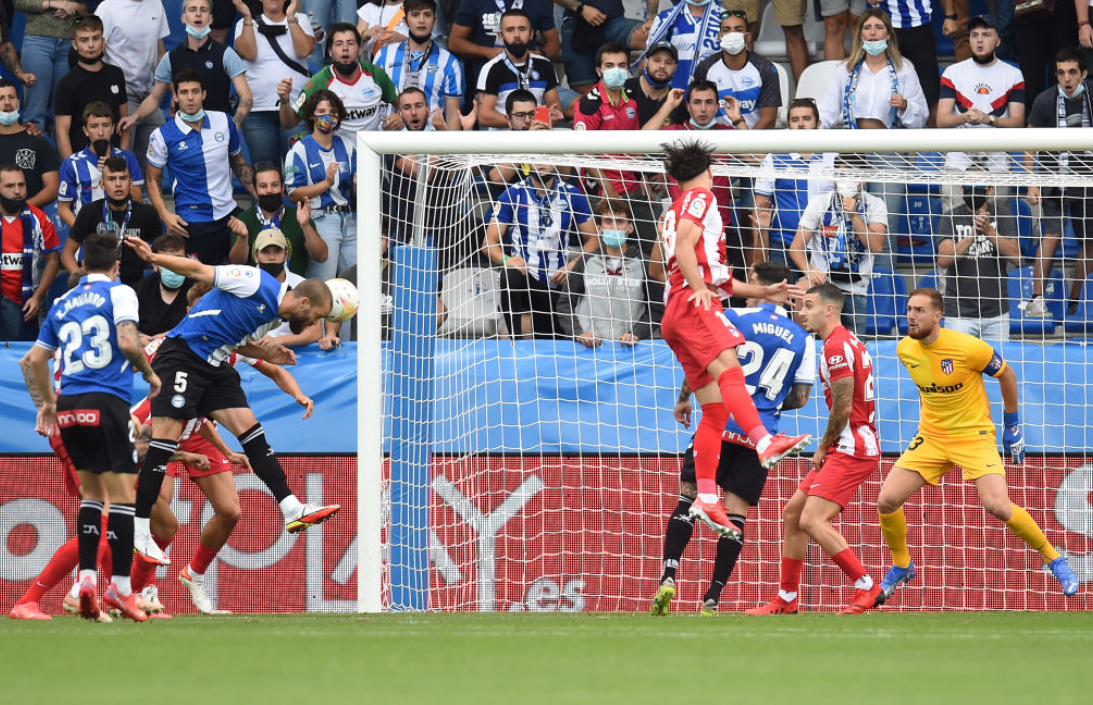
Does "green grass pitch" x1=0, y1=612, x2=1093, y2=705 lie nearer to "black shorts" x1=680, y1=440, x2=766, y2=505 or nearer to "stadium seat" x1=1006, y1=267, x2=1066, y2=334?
"black shorts" x1=680, y1=440, x2=766, y2=505

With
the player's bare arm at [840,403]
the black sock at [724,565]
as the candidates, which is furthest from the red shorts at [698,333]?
the black sock at [724,565]

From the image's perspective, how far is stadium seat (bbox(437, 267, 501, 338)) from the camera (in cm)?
1061

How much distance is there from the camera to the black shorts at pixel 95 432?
759 cm

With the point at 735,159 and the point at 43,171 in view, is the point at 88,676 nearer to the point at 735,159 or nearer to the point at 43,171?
the point at 735,159

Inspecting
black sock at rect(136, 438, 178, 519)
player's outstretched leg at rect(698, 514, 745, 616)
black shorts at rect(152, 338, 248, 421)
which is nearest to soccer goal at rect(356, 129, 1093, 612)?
black shorts at rect(152, 338, 248, 421)

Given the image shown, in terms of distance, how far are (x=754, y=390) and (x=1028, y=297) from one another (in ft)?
10.7

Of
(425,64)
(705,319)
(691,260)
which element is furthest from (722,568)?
(425,64)

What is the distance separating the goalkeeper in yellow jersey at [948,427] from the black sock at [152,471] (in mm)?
4444

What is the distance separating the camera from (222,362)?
8.66 metres

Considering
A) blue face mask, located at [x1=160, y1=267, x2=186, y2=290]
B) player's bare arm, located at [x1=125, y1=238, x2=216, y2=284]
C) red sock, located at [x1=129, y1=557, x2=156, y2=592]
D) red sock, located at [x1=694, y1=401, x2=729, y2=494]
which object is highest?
blue face mask, located at [x1=160, y1=267, x2=186, y2=290]

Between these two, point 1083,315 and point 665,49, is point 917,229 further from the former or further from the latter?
point 665,49

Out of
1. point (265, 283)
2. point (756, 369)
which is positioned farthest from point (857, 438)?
point (265, 283)

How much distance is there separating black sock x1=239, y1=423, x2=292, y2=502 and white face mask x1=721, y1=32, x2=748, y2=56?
6289mm

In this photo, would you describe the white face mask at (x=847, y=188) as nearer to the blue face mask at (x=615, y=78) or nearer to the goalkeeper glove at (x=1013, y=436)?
the blue face mask at (x=615, y=78)
